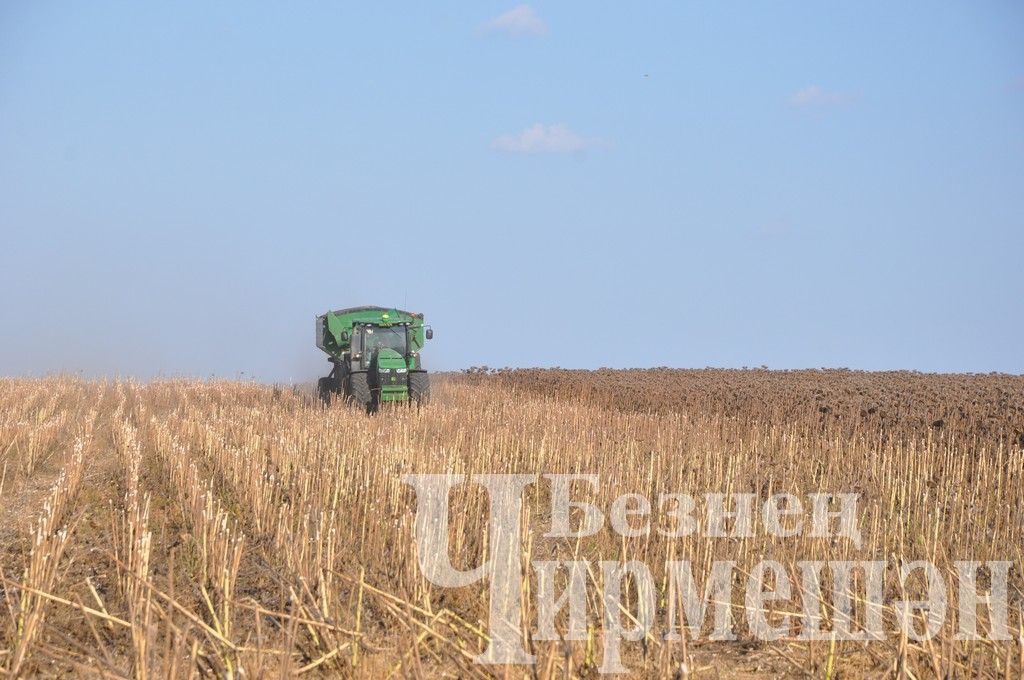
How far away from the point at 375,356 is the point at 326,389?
2405 millimetres

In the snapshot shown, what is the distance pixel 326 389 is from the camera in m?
19.9

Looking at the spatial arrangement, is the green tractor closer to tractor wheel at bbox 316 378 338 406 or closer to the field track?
tractor wheel at bbox 316 378 338 406

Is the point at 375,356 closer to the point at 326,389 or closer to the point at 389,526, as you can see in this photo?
the point at 326,389

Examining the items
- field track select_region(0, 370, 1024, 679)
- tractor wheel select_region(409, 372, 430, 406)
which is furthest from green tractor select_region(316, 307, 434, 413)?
field track select_region(0, 370, 1024, 679)

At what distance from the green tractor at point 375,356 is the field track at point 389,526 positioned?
3.61ft

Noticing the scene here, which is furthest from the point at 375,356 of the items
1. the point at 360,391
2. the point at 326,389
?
the point at 326,389

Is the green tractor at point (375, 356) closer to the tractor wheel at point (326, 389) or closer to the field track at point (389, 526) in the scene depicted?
the tractor wheel at point (326, 389)

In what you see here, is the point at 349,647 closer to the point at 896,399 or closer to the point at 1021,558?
the point at 1021,558

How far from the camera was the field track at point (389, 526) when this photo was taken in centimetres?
464

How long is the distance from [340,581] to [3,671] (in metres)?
2.03

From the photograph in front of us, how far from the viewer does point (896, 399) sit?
15453 millimetres

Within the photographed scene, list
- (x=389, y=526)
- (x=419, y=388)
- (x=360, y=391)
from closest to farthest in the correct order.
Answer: (x=389, y=526)
(x=360, y=391)
(x=419, y=388)

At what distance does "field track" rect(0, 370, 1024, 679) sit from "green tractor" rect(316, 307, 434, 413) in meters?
1.10

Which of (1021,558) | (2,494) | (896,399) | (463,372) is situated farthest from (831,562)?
(463,372)
